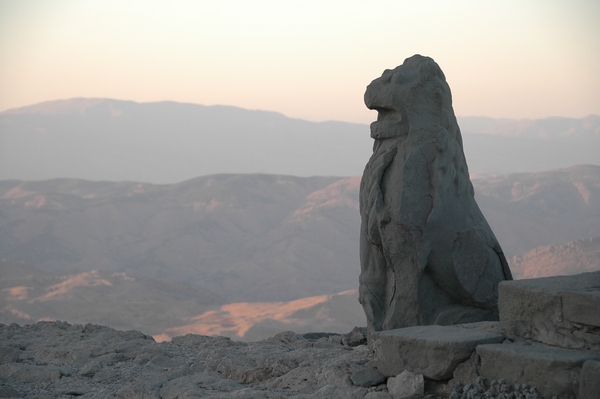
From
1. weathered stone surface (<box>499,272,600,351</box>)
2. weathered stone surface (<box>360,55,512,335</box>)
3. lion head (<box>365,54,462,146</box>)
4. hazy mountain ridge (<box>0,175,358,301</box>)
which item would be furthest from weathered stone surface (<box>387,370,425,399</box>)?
hazy mountain ridge (<box>0,175,358,301</box>)

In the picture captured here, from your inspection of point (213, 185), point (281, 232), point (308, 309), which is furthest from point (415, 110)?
point (213, 185)

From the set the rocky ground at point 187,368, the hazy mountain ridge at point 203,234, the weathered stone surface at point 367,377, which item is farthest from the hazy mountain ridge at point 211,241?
the weathered stone surface at point 367,377

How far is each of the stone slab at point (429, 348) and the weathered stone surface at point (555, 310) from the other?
0.17 meters

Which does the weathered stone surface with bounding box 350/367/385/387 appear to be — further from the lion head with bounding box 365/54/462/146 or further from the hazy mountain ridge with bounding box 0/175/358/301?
the hazy mountain ridge with bounding box 0/175/358/301

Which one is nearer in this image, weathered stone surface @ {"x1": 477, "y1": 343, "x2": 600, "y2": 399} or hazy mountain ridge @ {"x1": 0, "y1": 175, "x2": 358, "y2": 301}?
weathered stone surface @ {"x1": 477, "y1": 343, "x2": 600, "y2": 399}

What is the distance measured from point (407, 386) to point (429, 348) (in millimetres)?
275

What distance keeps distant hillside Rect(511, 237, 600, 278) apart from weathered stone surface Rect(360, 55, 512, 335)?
19.0m

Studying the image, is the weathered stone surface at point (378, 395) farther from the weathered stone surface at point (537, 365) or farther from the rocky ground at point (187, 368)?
the weathered stone surface at point (537, 365)

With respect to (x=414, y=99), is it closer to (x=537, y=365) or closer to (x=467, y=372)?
(x=467, y=372)

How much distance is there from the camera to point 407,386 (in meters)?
4.26

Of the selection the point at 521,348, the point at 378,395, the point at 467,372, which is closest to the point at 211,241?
the point at 378,395

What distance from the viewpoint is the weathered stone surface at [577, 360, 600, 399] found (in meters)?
3.57

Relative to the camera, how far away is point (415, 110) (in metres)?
5.62

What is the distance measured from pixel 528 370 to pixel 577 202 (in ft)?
116
